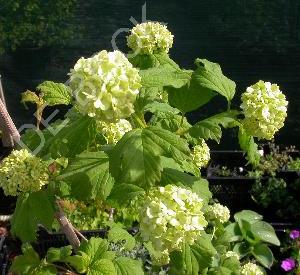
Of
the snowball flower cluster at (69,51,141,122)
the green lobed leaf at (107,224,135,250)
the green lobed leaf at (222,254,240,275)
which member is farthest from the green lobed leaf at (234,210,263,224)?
the snowball flower cluster at (69,51,141,122)

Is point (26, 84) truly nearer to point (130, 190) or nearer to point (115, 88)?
point (130, 190)

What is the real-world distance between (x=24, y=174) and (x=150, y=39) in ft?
1.96

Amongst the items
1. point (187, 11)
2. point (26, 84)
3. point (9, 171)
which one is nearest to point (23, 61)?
point (26, 84)

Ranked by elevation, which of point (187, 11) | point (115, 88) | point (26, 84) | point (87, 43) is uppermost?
point (115, 88)

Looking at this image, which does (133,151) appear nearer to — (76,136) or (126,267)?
(76,136)

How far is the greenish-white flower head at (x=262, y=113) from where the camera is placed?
1576 mm

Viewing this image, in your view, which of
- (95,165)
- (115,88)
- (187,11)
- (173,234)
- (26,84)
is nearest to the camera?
(115,88)

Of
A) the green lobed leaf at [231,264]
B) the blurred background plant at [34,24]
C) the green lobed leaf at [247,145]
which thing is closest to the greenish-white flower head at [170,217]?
the green lobed leaf at [247,145]

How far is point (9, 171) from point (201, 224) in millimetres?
577

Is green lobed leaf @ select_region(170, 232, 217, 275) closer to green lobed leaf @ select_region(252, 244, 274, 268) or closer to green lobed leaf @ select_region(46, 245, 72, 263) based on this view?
green lobed leaf @ select_region(46, 245, 72, 263)

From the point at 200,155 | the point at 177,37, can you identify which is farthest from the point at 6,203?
the point at 200,155

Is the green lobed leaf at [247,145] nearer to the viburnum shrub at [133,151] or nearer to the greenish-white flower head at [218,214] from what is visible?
the viburnum shrub at [133,151]

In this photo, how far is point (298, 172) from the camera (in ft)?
12.7

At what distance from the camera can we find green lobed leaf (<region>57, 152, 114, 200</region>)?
62.0 inches
